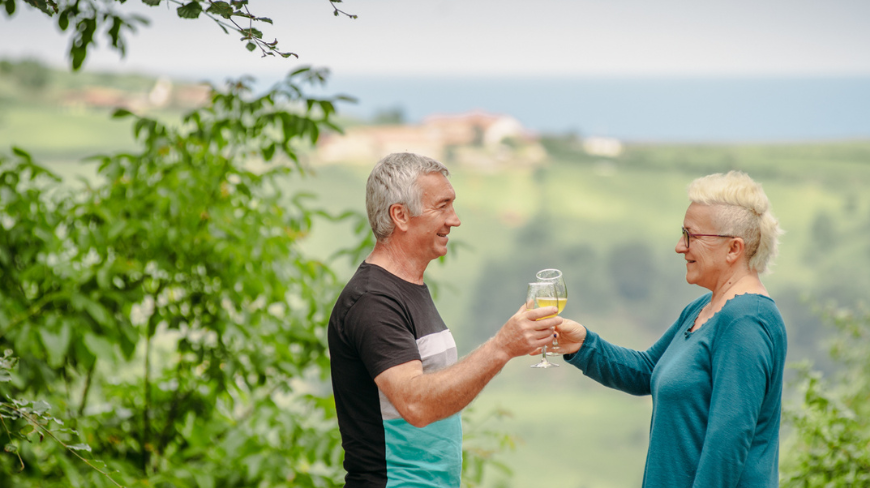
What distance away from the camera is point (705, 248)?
1517mm

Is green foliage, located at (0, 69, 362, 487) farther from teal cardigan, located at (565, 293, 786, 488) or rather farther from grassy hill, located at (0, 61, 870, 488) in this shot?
grassy hill, located at (0, 61, 870, 488)

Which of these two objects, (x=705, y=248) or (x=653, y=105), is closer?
(x=705, y=248)

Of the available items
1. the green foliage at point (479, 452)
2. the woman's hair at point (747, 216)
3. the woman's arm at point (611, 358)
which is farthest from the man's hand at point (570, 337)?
the green foliage at point (479, 452)

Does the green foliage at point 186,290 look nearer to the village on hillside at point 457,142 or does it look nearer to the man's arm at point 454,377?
the man's arm at point 454,377

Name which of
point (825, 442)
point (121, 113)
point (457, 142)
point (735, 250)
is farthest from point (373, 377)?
point (457, 142)

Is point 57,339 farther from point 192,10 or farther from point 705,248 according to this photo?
point 705,248

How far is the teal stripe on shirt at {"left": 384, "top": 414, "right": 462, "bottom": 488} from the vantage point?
4.60ft

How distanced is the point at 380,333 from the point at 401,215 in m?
0.28

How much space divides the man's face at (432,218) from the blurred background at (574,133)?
5323mm

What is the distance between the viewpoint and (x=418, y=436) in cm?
142

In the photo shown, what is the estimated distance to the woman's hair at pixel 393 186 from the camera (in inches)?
59.3

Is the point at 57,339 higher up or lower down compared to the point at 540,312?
lower down

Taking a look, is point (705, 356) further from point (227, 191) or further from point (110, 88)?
point (110, 88)

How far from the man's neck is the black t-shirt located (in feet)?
0.10
